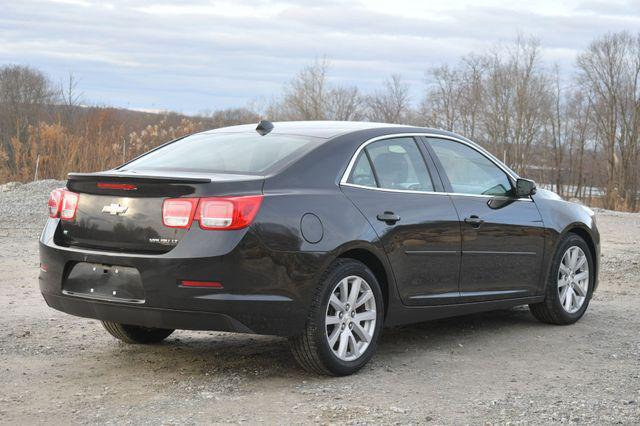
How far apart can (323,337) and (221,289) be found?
73cm

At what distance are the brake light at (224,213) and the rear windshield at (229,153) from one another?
460mm

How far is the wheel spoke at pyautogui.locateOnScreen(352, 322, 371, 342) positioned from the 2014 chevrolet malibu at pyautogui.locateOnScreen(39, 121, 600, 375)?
1cm

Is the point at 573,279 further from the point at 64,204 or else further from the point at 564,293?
the point at 64,204

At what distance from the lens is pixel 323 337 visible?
5.25m

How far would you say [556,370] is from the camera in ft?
18.9

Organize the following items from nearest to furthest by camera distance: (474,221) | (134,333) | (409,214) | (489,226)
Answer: (409,214), (134,333), (474,221), (489,226)

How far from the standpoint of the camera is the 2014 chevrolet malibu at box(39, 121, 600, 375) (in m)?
4.93

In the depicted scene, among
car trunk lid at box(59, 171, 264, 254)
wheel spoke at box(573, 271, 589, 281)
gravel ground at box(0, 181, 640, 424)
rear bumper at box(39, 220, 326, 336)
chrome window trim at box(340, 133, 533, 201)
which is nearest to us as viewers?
gravel ground at box(0, 181, 640, 424)

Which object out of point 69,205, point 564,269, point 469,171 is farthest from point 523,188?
point 69,205

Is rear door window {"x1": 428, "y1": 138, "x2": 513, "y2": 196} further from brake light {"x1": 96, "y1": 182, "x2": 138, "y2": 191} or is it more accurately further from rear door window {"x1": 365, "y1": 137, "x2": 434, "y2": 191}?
brake light {"x1": 96, "y1": 182, "x2": 138, "y2": 191}

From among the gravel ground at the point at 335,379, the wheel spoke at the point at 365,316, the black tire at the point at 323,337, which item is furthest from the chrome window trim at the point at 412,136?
the gravel ground at the point at 335,379

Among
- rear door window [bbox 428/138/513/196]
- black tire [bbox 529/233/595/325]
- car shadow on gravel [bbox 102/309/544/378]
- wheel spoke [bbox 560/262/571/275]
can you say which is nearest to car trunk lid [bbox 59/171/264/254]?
car shadow on gravel [bbox 102/309/544/378]

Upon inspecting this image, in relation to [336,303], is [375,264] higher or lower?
higher

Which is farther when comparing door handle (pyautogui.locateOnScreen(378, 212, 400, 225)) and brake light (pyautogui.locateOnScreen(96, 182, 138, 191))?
door handle (pyautogui.locateOnScreen(378, 212, 400, 225))
